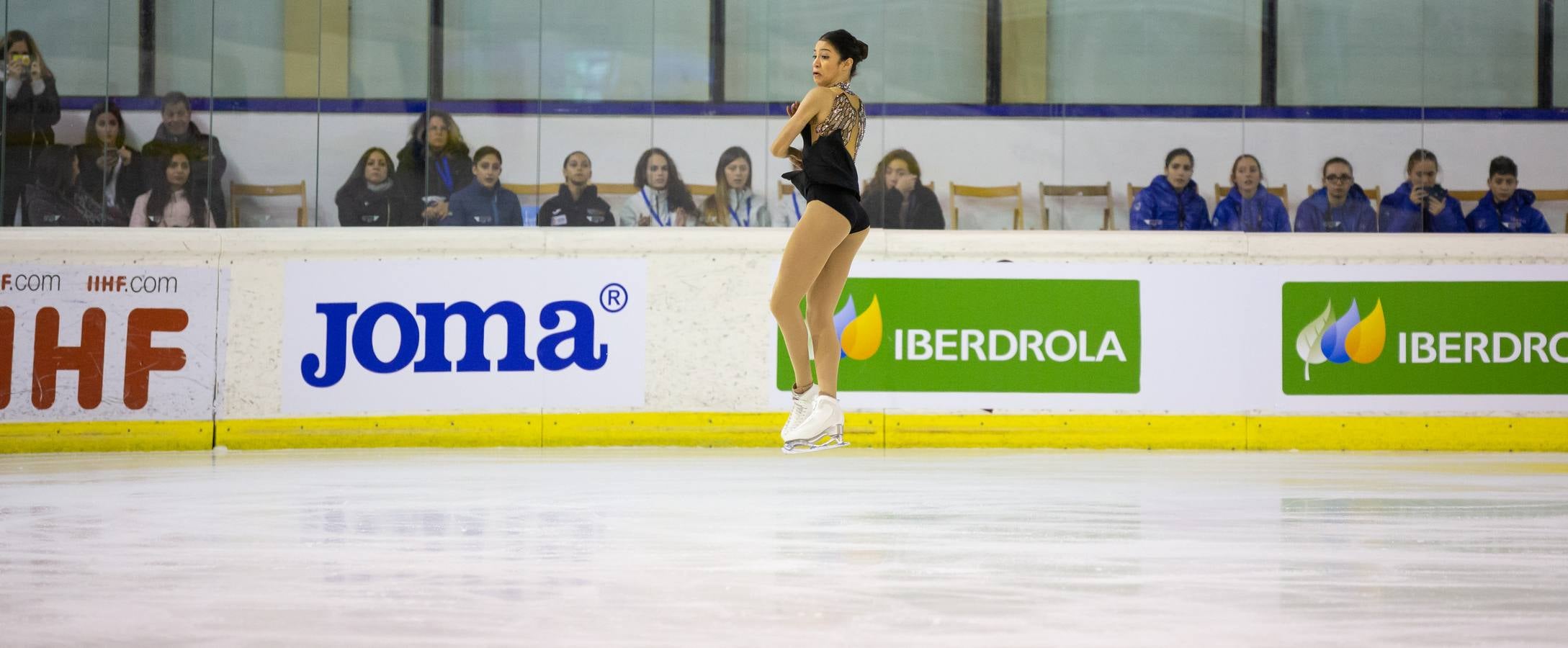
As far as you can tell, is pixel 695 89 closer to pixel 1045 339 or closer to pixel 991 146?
pixel 991 146

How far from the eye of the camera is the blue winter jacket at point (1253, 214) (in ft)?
26.8

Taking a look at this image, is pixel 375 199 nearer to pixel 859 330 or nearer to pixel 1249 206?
pixel 859 330


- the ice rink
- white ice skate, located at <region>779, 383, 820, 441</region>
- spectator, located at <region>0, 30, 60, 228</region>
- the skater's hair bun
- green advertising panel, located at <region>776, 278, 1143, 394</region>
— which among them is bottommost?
the ice rink

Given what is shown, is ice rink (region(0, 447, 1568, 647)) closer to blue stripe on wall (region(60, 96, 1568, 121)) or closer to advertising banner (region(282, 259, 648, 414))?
advertising banner (region(282, 259, 648, 414))

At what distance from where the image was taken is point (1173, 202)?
324 inches

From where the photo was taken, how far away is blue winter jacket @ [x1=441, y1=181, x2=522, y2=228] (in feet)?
26.7

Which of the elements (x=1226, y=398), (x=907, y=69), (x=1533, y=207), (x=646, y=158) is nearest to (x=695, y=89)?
(x=646, y=158)

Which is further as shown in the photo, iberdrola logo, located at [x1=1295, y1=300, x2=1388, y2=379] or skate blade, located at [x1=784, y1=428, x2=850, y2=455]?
iberdrola logo, located at [x1=1295, y1=300, x2=1388, y2=379]

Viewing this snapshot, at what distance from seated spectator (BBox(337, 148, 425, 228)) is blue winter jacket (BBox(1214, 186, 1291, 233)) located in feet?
14.8

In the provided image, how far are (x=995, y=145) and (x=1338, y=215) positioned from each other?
1.97 metres

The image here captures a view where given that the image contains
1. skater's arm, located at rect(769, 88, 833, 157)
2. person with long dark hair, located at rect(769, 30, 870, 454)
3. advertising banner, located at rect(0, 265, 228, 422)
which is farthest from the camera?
advertising banner, located at rect(0, 265, 228, 422)

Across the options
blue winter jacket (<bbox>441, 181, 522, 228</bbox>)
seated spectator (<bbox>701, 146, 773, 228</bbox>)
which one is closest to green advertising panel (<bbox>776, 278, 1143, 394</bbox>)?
seated spectator (<bbox>701, 146, 773, 228</bbox>)

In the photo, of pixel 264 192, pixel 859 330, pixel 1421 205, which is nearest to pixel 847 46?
pixel 859 330

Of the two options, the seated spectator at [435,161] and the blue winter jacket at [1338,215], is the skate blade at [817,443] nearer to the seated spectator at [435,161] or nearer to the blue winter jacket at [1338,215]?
the seated spectator at [435,161]
